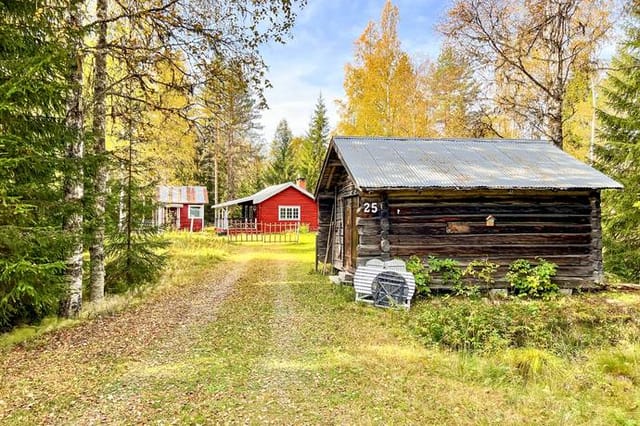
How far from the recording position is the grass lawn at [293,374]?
13.8 ft

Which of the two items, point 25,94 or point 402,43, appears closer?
point 25,94

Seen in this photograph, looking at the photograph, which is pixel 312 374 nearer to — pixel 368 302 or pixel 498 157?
pixel 368 302

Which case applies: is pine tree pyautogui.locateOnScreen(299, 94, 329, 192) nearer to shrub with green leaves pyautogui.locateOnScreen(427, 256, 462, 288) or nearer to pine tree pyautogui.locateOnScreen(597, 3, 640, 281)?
pine tree pyautogui.locateOnScreen(597, 3, 640, 281)

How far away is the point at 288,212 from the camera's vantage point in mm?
32938

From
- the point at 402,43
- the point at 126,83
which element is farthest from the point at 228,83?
the point at 402,43

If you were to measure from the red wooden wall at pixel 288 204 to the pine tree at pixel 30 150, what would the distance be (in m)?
25.2

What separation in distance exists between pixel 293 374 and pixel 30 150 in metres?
4.65

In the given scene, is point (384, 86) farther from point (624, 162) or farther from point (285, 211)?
point (285, 211)

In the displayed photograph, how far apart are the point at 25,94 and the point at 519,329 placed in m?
8.53

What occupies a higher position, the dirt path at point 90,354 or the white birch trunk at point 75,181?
the white birch trunk at point 75,181

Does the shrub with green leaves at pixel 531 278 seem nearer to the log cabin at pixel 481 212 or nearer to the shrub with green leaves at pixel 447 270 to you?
the log cabin at pixel 481 212

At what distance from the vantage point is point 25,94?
5598 mm

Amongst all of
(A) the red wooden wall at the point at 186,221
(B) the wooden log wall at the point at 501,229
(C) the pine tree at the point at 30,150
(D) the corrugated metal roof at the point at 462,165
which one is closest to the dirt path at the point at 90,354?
(C) the pine tree at the point at 30,150

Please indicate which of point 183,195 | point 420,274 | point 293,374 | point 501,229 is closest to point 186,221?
point 183,195
